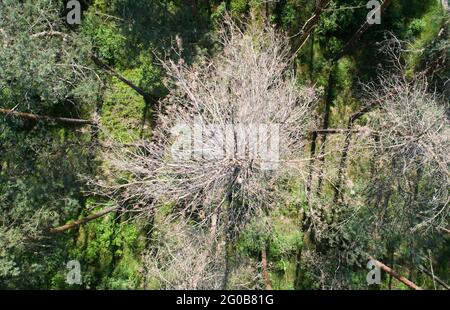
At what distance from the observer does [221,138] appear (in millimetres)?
8594

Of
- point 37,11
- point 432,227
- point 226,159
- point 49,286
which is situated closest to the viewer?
point 226,159

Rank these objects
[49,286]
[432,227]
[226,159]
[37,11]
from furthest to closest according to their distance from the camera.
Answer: [49,286]
[432,227]
[37,11]
[226,159]

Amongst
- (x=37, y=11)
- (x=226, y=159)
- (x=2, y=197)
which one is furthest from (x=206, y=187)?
(x=37, y=11)

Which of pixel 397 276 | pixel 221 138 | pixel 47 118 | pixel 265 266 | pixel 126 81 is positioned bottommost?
pixel 397 276

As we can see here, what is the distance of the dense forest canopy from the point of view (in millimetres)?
9227

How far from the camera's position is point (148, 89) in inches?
442

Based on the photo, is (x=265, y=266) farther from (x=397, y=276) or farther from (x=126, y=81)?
(x=126, y=81)

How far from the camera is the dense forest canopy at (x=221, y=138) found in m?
Answer: 9.23

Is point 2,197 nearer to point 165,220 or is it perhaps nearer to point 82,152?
point 82,152

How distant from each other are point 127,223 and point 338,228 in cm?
560

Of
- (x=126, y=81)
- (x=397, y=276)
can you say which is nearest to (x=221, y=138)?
(x=126, y=81)

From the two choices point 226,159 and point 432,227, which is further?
point 432,227

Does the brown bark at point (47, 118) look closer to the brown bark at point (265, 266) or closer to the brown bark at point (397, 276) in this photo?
the brown bark at point (265, 266)

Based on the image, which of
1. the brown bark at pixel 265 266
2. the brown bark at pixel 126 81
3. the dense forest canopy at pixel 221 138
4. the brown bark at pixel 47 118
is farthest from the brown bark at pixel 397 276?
the brown bark at pixel 47 118
